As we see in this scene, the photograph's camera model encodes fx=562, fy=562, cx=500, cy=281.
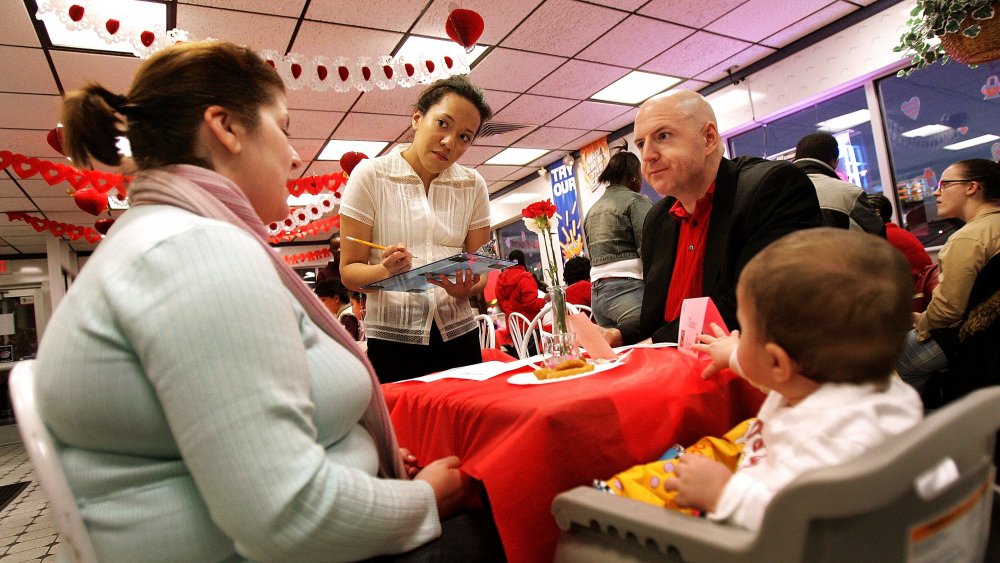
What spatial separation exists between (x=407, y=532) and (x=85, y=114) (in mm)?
797

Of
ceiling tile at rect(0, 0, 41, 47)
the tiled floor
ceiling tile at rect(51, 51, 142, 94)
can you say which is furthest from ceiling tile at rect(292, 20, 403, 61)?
the tiled floor

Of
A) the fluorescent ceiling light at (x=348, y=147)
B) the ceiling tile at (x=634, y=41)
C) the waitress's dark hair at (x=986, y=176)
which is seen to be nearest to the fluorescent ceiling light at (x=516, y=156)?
the fluorescent ceiling light at (x=348, y=147)

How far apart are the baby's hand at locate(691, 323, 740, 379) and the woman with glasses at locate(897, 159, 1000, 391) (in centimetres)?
198

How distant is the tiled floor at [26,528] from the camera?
2.91m

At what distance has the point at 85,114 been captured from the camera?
859mm

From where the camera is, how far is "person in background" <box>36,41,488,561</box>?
0.65m

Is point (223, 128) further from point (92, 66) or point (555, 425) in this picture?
point (92, 66)

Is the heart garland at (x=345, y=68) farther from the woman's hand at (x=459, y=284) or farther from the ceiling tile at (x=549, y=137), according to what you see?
the ceiling tile at (x=549, y=137)

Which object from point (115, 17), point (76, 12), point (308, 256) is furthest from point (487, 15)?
point (308, 256)

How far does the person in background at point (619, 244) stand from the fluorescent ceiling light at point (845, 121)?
3.52 metres

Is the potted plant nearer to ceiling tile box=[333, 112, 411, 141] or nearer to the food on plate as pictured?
the food on plate

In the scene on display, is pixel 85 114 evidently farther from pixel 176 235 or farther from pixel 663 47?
pixel 663 47

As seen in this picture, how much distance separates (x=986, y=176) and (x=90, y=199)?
7.17 metres

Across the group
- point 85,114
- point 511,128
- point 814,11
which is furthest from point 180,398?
point 511,128
